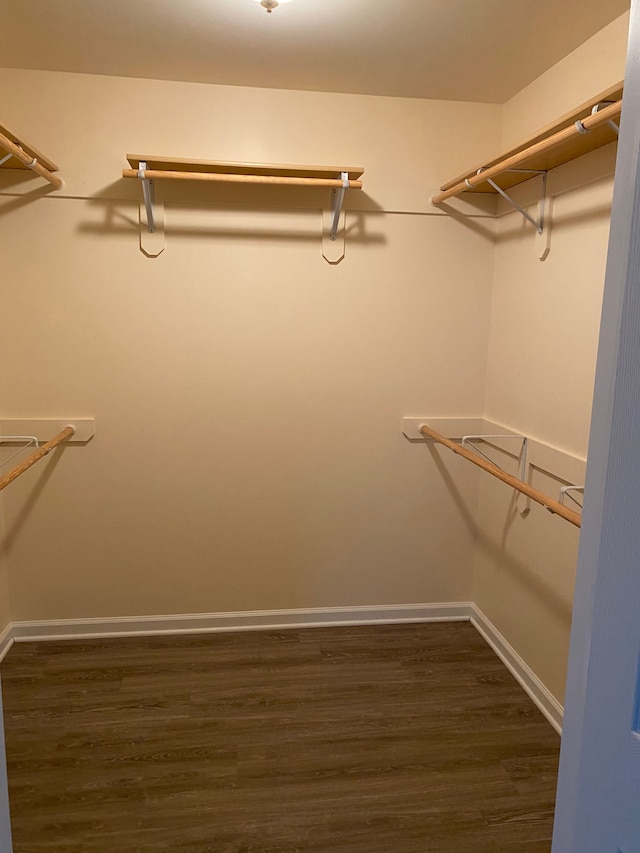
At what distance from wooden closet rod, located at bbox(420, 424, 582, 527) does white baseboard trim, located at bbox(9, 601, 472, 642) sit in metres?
0.92

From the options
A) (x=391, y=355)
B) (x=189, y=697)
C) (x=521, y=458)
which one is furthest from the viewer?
(x=391, y=355)

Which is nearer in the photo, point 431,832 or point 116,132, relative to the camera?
point 431,832

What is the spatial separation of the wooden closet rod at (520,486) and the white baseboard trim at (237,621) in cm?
92

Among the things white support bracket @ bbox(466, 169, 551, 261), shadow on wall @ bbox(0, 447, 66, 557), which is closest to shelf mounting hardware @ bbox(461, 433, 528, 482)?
white support bracket @ bbox(466, 169, 551, 261)

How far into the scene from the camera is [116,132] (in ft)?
8.50

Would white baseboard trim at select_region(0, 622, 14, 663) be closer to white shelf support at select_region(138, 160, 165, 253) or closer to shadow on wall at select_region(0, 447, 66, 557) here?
shadow on wall at select_region(0, 447, 66, 557)

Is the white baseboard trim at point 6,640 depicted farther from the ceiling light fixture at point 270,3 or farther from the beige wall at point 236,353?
the ceiling light fixture at point 270,3

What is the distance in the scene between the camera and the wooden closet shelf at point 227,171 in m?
2.34

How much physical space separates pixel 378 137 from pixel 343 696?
2426 millimetres

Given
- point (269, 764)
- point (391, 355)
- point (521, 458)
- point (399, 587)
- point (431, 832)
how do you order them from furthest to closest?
point (399, 587)
point (391, 355)
point (521, 458)
point (269, 764)
point (431, 832)

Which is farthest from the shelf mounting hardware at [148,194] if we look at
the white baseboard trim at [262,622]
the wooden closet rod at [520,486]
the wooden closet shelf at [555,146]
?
the white baseboard trim at [262,622]

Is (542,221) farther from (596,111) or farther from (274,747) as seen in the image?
(274,747)

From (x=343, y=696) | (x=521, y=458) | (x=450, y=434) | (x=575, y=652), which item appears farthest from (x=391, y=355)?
(x=575, y=652)

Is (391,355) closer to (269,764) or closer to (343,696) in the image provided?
(343,696)
